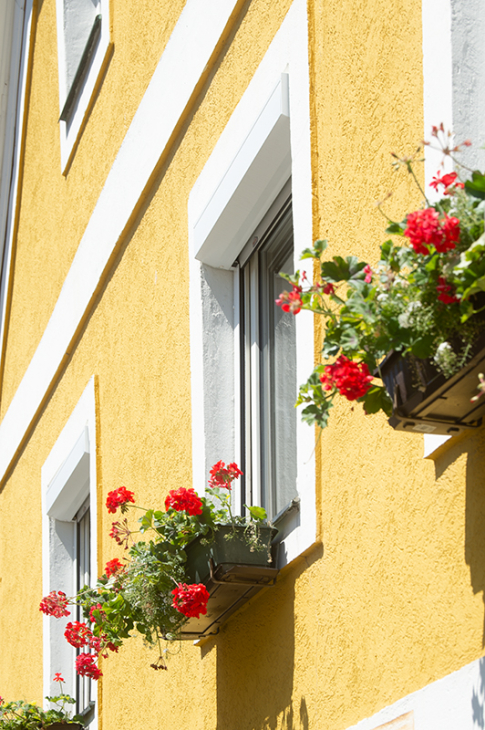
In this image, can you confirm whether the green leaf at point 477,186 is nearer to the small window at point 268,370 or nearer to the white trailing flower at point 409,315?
the white trailing flower at point 409,315

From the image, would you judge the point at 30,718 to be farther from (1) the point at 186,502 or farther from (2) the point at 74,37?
(2) the point at 74,37

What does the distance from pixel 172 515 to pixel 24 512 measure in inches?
173

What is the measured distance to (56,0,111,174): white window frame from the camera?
22.0 feet

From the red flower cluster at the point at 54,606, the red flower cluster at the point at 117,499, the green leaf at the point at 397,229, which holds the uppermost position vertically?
the red flower cluster at the point at 117,499

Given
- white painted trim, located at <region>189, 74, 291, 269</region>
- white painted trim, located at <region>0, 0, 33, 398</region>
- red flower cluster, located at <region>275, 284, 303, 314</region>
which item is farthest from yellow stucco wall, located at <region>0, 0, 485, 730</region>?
white painted trim, located at <region>0, 0, 33, 398</region>

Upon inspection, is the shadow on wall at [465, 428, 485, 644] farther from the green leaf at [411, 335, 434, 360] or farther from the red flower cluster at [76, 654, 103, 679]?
the red flower cluster at [76, 654, 103, 679]

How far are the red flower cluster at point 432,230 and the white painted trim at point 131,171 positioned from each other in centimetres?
277

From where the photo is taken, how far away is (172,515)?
426 centimetres

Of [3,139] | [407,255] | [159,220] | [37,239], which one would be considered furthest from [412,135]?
[3,139]

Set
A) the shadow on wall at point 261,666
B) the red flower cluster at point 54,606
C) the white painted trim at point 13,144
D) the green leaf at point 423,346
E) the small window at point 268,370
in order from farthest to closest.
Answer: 1. the white painted trim at point 13,144
2. the red flower cluster at point 54,606
3. the small window at point 268,370
4. the shadow on wall at point 261,666
5. the green leaf at point 423,346

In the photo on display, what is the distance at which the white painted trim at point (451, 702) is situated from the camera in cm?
281

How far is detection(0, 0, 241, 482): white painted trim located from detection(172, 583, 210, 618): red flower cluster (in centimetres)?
243

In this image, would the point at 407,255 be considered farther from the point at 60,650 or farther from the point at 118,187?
the point at 60,650

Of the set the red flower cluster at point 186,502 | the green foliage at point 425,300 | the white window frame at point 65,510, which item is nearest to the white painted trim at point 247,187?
the red flower cluster at point 186,502
